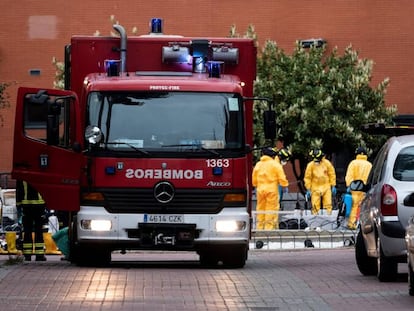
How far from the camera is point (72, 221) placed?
1875 centimetres

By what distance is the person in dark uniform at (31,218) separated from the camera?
66.6ft

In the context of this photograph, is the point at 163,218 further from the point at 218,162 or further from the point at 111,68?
the point at 111,68

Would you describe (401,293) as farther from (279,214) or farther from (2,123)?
(2,123)

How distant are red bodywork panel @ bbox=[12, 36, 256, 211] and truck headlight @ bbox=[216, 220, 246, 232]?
0.45 metres

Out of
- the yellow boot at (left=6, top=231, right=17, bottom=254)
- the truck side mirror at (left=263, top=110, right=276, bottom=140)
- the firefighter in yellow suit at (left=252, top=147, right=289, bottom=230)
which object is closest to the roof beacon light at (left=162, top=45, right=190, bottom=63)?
the truck side mirror at (left=263, top=110, right=276, bottom=140)

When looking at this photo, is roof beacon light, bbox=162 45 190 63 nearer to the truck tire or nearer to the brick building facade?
the truck tire

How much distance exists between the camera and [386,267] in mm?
15297

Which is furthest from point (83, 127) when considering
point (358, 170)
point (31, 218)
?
point (358, 170)

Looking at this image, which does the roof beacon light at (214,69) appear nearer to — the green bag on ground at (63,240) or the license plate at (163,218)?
the license plate at (163,218)

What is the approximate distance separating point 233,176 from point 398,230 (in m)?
3.65

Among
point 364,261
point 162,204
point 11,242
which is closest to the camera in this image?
point 364,261

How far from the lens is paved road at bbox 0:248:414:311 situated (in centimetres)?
1298

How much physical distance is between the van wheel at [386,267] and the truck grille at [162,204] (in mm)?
3125

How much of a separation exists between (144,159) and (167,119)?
0.58 m
